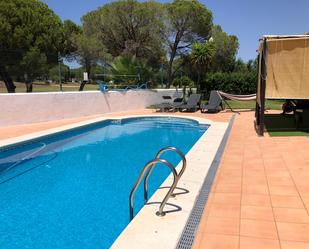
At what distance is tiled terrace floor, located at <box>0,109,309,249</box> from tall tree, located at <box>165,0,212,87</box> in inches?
716

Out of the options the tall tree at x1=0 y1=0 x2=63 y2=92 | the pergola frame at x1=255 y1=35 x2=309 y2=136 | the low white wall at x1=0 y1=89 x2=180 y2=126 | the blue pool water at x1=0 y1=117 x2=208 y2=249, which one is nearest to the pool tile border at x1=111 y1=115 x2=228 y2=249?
the blue pool water at x1=0 y1=117 x2=208 y2=249

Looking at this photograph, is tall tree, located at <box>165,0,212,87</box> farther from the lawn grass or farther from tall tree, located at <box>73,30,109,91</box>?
the lawn grass

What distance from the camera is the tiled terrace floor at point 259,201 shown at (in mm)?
3018

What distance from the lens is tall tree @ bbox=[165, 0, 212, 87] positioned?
22938 mm

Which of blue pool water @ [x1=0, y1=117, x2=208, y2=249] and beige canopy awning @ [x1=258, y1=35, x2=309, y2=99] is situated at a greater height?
beige canopy awning @ [x1=258, y1=35, x2=309, y2=99]

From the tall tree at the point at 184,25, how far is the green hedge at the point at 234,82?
426 cm

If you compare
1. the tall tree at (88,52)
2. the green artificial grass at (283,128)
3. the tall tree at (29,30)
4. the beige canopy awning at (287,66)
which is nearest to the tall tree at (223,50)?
the tall tree at (88,52)

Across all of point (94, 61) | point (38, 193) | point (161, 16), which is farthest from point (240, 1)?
point (38, 193)

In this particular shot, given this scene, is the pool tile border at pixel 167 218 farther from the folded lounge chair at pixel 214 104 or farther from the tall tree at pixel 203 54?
the tall tree at pixel 203 54

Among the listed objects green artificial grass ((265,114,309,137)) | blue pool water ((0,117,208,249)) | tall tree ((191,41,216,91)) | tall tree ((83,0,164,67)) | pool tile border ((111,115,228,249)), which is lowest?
blue pool water ((0,117,208,249))

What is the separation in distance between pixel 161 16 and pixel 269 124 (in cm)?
1600

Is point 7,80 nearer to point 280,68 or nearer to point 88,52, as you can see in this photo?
point 88,52

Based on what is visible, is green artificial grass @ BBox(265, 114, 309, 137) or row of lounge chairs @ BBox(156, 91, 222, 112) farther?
row of lounge chairs @ BBox(156, 91, 222, 112)

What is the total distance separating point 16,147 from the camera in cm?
786
